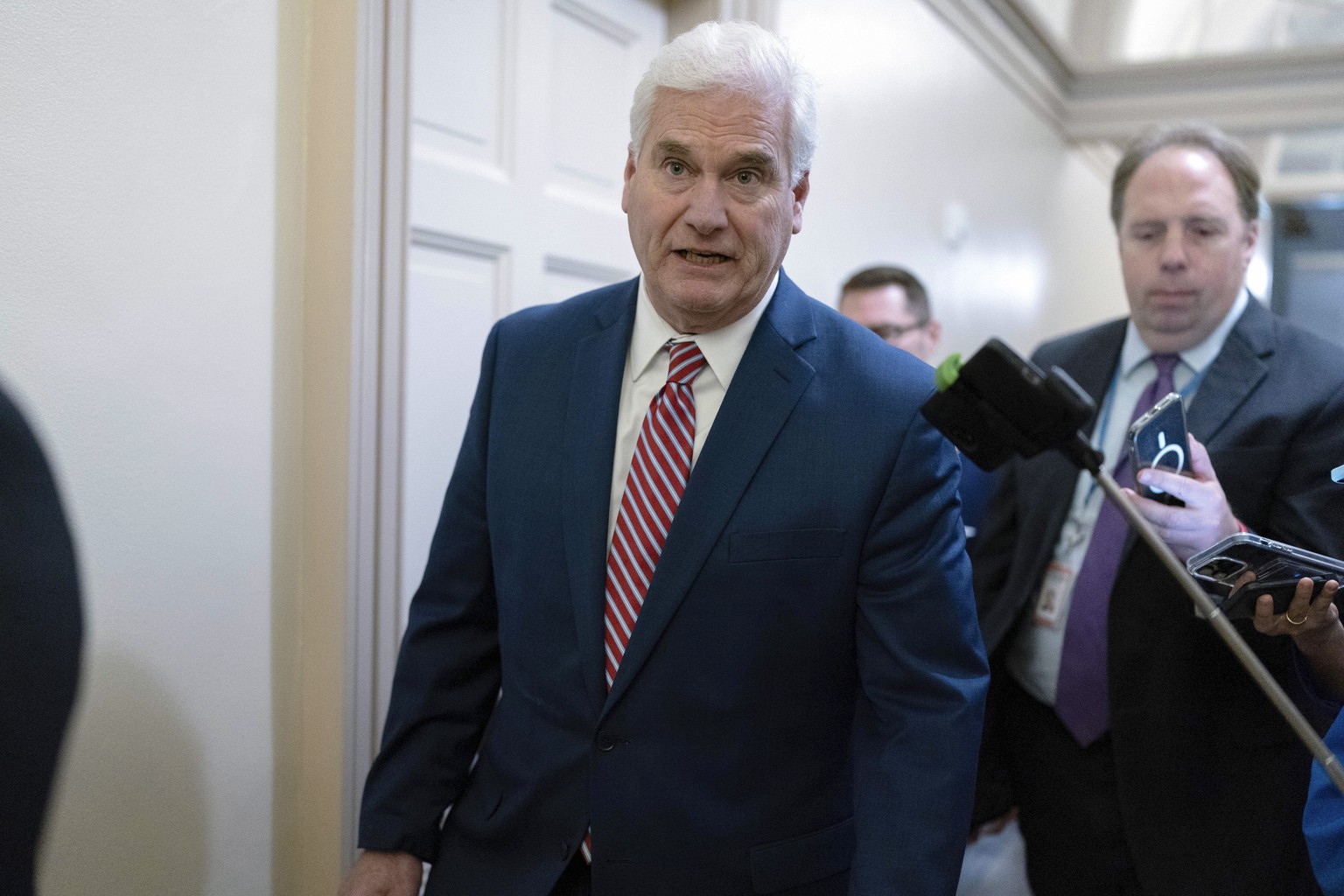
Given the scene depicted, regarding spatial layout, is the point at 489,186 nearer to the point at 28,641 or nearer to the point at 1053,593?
the point at 1053,593

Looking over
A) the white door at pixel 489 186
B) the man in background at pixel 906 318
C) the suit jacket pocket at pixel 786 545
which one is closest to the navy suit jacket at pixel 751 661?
the suit jacket pocket at pixel 786 545

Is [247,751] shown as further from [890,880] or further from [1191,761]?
[1191,761]

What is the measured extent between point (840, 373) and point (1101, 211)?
6059 millimetres

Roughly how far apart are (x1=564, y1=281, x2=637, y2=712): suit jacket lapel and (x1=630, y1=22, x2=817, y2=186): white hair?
0.86 feet

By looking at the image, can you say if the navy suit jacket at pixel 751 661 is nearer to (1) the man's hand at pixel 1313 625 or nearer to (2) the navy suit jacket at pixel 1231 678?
(1) the man's hand at pixel 1313 625

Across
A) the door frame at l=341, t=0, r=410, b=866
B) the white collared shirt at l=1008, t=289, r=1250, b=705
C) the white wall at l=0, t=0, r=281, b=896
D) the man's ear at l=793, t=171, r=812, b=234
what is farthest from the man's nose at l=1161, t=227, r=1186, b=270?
the white wall at l=0, t=0, r=281, b=896

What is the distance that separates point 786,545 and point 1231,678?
2.87 feet

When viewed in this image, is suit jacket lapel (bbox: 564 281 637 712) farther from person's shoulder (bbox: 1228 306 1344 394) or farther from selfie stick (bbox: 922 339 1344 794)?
person's shoulder (bbox: 1228 306 1344 394)

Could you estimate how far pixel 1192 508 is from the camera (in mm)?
1381

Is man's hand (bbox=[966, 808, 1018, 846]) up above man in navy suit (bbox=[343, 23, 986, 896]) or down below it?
below

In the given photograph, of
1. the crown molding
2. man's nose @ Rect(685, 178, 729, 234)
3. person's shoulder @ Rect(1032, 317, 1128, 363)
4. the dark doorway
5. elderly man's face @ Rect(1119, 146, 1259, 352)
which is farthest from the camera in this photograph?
the dark doorway

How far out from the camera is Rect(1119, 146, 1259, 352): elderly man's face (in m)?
1.78

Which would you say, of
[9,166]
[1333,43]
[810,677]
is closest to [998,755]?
[810,677]

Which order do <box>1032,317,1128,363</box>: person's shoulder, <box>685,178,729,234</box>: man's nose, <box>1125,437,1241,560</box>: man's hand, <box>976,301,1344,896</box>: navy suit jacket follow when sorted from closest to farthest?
<box>685,178,729,234</box>: man's nose → <box>1125,437,1241,560</box>: man's hand → <box>976,301,1344,896</box>: navy suit jacket → <box>1032,317,1128,363</box>: person's shoulder
